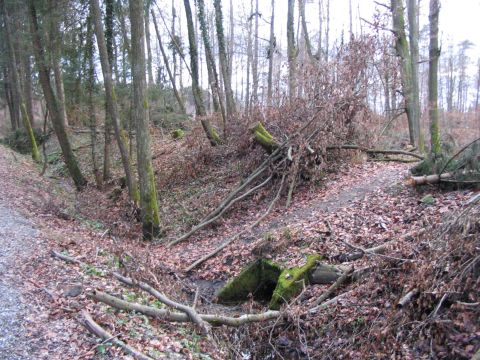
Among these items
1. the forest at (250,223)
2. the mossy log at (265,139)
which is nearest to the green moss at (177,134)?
the forest at (250,223)

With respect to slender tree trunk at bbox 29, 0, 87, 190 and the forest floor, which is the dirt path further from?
slender tree trunk at bbox 29, 0, 87, 190

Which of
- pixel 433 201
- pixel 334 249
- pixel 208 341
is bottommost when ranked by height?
pixel 208 341

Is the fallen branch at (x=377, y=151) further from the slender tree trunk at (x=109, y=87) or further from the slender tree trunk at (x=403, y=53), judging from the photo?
the slender tree trunk at (x=109, y=87)

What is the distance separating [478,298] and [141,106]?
8.22 meters

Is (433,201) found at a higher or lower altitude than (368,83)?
lower

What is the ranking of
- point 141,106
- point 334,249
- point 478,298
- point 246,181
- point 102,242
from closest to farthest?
point 478,298 < point 334,249 < point 102,242 < point 141,106 < point 246,181

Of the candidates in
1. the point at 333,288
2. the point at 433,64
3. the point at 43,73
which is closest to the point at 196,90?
the point at 43,73

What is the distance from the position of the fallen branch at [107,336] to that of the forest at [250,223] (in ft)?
0.06

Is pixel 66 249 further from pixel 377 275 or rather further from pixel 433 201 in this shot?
pixel 433 201

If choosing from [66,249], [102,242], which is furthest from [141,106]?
[66,249]

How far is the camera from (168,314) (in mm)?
5988

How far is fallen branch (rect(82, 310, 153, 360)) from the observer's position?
482 centimetres

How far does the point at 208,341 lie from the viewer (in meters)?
5.84

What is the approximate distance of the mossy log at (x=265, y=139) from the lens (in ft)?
40.1
